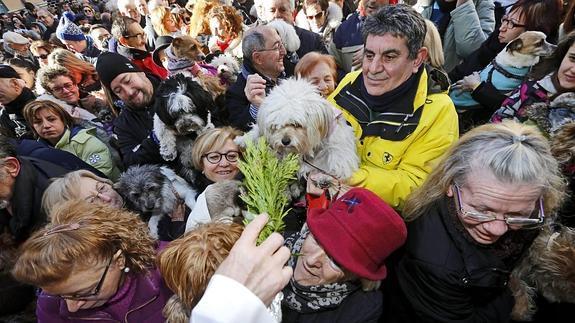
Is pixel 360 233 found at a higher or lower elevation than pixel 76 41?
higher

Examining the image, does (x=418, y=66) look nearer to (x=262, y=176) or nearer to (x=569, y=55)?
→ (x=569, y=55)

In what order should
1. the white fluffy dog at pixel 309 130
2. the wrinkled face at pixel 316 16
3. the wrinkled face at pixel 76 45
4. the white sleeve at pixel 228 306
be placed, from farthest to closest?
the wrinkled face at pixel 76 45, the wrinkled face at pixel 316 16, the white fluffy dog at pixel 309 130, the white sleeve at pixel 228 306

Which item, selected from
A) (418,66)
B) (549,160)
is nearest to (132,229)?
(418,66)

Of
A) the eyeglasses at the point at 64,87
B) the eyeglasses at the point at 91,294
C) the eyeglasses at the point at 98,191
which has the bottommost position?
the eyeglasses at the point at 98,191

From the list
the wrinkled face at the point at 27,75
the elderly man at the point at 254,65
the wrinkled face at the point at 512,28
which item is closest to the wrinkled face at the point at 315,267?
the elderly man at the point at 254,65

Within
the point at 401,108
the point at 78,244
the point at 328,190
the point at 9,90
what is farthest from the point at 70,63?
the point at 401,108

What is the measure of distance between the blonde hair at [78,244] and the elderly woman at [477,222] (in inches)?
58.9

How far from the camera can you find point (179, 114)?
3160mm

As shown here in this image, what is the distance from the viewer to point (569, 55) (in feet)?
7.85

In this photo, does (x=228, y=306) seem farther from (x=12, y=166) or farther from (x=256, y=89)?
(x=12, y=166)

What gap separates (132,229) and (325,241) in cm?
115

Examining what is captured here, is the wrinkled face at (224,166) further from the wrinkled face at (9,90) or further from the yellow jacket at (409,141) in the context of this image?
the wrinkled face at (9,90)

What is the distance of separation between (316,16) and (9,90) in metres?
4.41

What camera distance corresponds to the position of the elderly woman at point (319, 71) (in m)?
3.33
